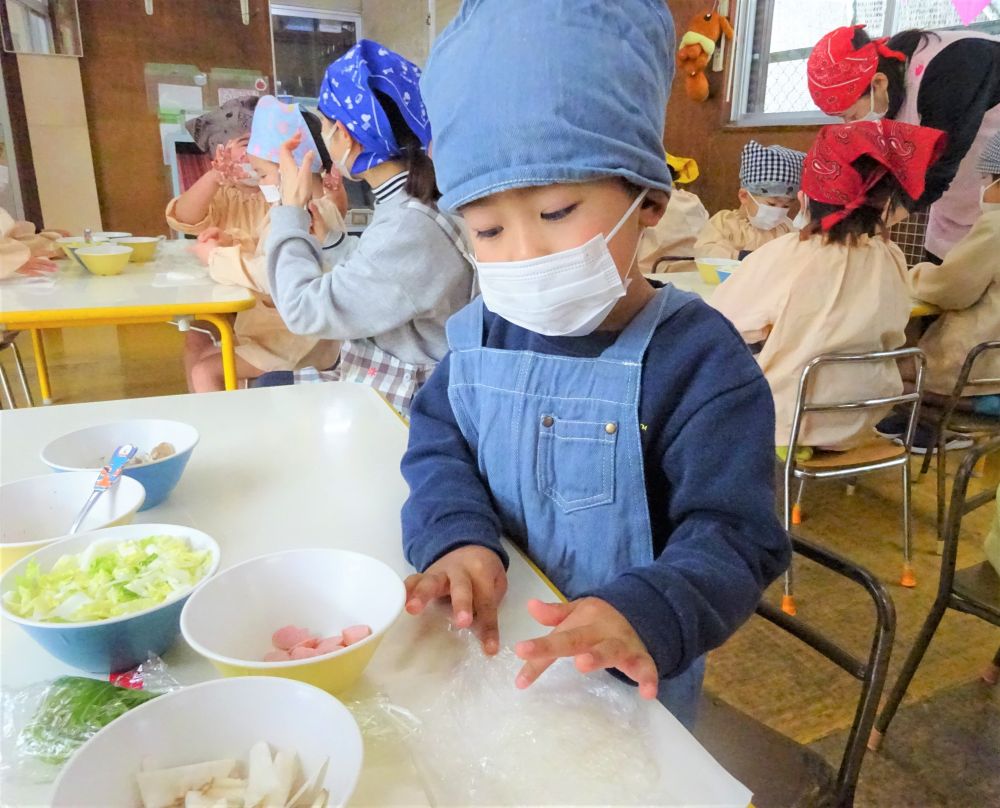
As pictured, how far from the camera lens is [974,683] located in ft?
5.87

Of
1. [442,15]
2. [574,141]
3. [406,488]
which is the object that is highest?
[442,15]

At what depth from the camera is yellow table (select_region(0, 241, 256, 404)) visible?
72.7 inches

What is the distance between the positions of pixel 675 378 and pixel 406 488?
1.20 ft

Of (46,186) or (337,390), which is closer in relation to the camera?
(337,390)

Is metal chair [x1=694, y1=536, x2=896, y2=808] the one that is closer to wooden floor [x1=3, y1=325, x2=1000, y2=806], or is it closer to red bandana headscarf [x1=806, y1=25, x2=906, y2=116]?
wooden floor [x1=3, y1=325, x2=1000, y2=806]

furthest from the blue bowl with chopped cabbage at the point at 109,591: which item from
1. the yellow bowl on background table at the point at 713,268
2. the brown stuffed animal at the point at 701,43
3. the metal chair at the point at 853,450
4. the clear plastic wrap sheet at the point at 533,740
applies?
the brown stuffed animal at the point at 701,43

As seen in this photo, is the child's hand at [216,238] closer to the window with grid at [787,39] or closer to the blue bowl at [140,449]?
the blue bowl at [140,449]

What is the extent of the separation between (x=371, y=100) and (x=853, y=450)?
1600 millimetres

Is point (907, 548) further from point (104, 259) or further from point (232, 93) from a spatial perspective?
point (232, 93)

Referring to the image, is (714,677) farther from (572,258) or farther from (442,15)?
(442,15)

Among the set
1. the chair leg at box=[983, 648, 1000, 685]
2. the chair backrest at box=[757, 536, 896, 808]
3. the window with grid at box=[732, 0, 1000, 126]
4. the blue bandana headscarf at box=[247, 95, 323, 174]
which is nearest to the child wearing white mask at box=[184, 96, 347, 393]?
the blue bandana headscarf at box=[247, 95, 323, 174]

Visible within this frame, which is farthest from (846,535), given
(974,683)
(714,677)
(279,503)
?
(279,503)

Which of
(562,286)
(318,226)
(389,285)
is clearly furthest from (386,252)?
(562,286)

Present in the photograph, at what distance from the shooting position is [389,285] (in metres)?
Answer: 1.62
